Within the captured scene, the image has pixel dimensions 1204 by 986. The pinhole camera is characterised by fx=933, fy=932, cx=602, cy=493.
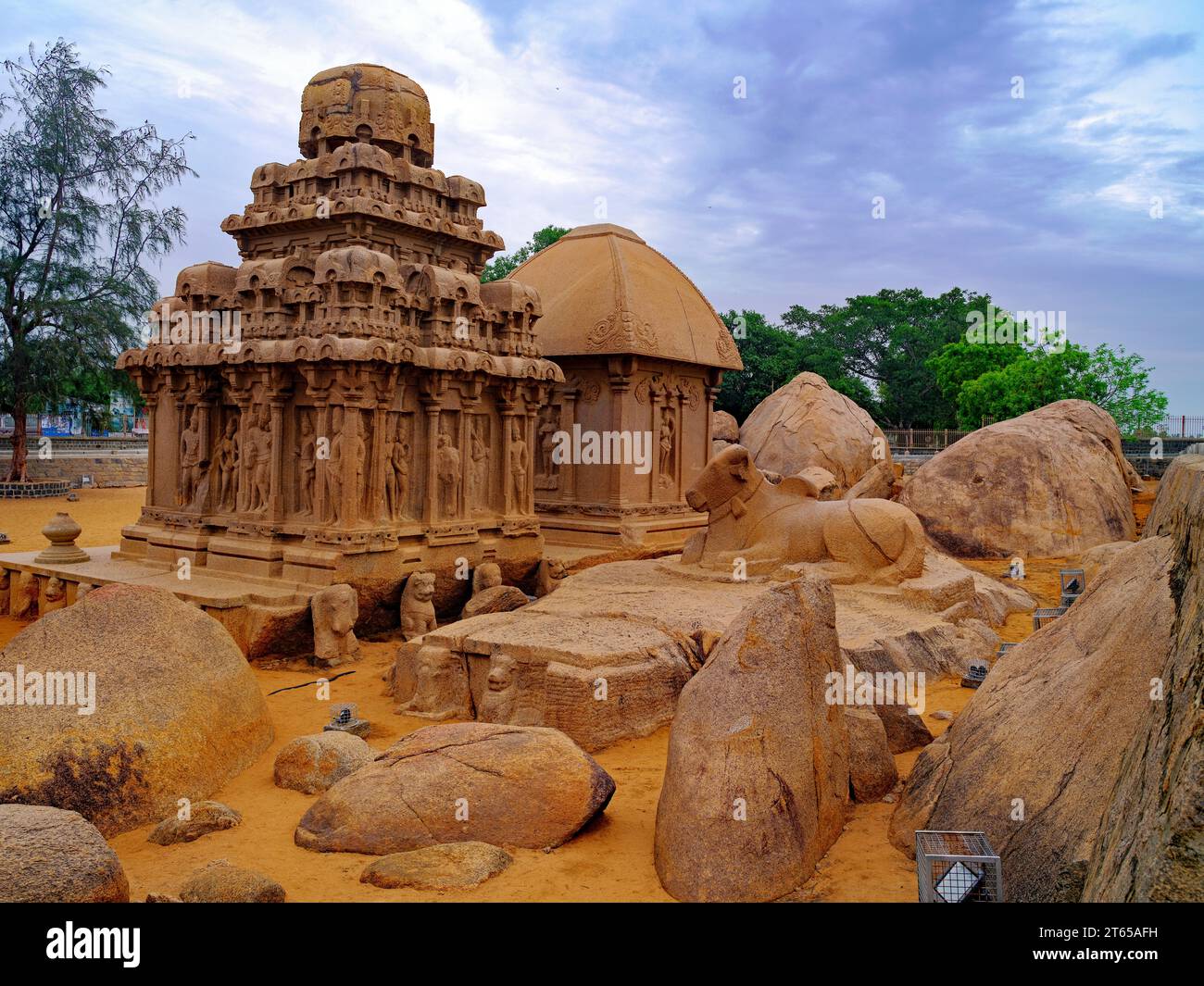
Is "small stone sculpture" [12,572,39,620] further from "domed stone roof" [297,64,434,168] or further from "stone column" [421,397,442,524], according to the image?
"domed stone roof" [297,64,434,168]

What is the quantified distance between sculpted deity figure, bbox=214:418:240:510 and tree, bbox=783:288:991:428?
3204 cm

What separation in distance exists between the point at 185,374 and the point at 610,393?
6.04 m

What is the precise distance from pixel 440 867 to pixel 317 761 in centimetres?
187

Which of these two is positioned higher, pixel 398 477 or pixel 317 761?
pixel 398 477

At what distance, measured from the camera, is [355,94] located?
12.0m

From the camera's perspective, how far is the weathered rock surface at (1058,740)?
12.4 feet

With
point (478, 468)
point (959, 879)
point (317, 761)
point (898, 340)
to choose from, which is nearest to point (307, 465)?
point (478, 468)

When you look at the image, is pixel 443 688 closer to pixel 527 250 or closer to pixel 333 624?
pixel 333 624

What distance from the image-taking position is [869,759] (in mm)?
5461

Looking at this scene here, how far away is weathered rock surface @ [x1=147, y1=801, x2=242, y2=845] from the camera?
5238 millimetres

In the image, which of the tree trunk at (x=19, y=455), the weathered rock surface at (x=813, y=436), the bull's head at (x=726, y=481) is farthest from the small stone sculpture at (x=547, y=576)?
the tree trunk at (x=19, y=455)
